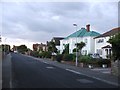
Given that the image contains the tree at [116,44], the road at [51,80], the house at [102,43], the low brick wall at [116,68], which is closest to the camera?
the road at [51,80]

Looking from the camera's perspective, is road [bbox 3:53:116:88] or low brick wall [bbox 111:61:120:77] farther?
low brick wall [bbox 111:61:120:77]

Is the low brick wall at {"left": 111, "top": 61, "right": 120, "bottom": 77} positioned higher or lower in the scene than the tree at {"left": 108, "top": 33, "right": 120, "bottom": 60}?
lower

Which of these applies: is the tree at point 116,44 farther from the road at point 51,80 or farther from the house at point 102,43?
the house at point 102,43

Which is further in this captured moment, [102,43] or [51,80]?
[102,43]

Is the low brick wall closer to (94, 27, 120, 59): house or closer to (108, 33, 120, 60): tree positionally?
(108, 33, 120, 60): tree

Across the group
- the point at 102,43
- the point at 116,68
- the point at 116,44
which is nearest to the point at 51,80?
the point at 116,44

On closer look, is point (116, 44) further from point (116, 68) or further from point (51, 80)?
point (51, 80)

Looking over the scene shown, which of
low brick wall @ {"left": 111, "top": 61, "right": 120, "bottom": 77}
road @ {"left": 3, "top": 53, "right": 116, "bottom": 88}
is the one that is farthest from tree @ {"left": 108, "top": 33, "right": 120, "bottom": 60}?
road @ {"left": 3, "top": 53, "right": 116, "bottom": 88}

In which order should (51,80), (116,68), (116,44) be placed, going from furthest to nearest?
(116,68)
(116,44)
(51,80)

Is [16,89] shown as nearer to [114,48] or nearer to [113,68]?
[114,48]

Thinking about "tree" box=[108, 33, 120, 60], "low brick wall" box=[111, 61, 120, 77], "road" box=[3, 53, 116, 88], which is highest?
"tree" box=[108, 33, 120, 60]

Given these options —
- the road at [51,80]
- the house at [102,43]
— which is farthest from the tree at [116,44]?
the house at [102,43]

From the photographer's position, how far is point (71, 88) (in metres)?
16.3

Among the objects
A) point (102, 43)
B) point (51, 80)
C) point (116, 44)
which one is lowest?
point (51, 80)
